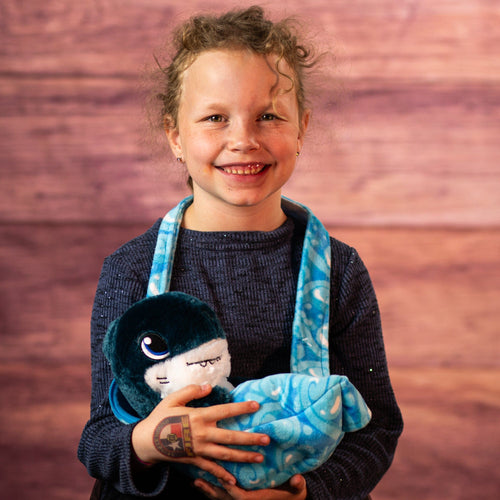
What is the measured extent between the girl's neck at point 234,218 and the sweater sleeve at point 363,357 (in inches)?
3.4

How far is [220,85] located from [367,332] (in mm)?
319

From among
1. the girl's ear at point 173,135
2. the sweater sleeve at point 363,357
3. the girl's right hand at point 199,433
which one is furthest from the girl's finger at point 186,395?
the girl's ear at point 173,135

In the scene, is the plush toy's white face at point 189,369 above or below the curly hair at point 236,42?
below

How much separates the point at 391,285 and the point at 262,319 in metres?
0.47

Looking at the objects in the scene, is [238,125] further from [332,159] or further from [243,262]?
[332,159]

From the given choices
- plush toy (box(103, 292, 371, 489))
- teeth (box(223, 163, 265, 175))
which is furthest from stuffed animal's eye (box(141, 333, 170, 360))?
teeth (box(223, 163, 265, 175))

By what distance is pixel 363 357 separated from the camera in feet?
2.57

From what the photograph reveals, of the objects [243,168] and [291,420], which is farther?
[243,168]

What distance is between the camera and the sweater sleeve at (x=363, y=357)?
29.5 inches

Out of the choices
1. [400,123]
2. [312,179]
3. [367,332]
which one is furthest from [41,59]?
[367,332]

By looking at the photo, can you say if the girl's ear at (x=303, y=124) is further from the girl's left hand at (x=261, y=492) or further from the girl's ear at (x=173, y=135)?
the girl's left hand at (x=261, y=492)

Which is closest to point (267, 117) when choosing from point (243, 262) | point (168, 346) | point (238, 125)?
point (238, 125)

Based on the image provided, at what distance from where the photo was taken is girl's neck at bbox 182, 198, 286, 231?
0.78 meters

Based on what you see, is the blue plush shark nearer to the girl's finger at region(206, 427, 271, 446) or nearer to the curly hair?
the girl's finger at region(206, 427, 271, 446)
